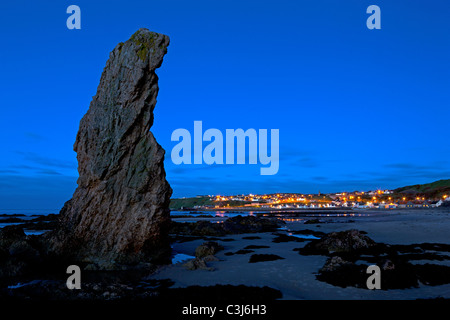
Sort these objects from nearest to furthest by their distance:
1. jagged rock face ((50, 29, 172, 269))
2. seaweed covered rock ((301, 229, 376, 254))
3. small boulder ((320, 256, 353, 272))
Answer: small boulder ((320, 256, 353, 272)) < jagged rock face ((50, 29, 172, 269)) < seaweed covered rock ((301, 229, 376, 254))

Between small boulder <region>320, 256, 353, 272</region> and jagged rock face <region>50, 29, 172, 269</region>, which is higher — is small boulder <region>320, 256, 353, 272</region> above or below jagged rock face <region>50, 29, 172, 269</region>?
below

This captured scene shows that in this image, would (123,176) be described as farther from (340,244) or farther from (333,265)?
(340,244)

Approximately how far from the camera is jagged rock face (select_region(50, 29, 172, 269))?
17.4 m

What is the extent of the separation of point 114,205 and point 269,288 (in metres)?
10.1

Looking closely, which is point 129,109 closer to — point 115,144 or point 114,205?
point 115,144

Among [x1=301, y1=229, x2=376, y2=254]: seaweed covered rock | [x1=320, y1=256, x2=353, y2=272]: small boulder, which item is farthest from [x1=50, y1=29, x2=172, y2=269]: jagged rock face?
[x1=301, y1=229, x2=376, y2=254]: seaweed covered rock

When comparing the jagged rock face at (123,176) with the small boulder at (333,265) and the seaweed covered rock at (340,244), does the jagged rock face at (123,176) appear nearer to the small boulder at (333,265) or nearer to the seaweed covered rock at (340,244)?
the small boulder at (333,265)

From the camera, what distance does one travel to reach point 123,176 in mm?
18000

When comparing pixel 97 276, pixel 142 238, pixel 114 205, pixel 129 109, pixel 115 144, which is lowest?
pixel 97 276

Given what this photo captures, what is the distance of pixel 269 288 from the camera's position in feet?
38.3

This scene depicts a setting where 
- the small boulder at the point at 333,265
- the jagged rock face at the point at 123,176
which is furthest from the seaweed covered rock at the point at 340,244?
the jagged rock face at the point at 123,176

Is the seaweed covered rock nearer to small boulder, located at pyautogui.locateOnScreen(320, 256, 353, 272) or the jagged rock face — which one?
small boulder, located at pyautogui.locateOnScreen(320, 256, 353, 272)
